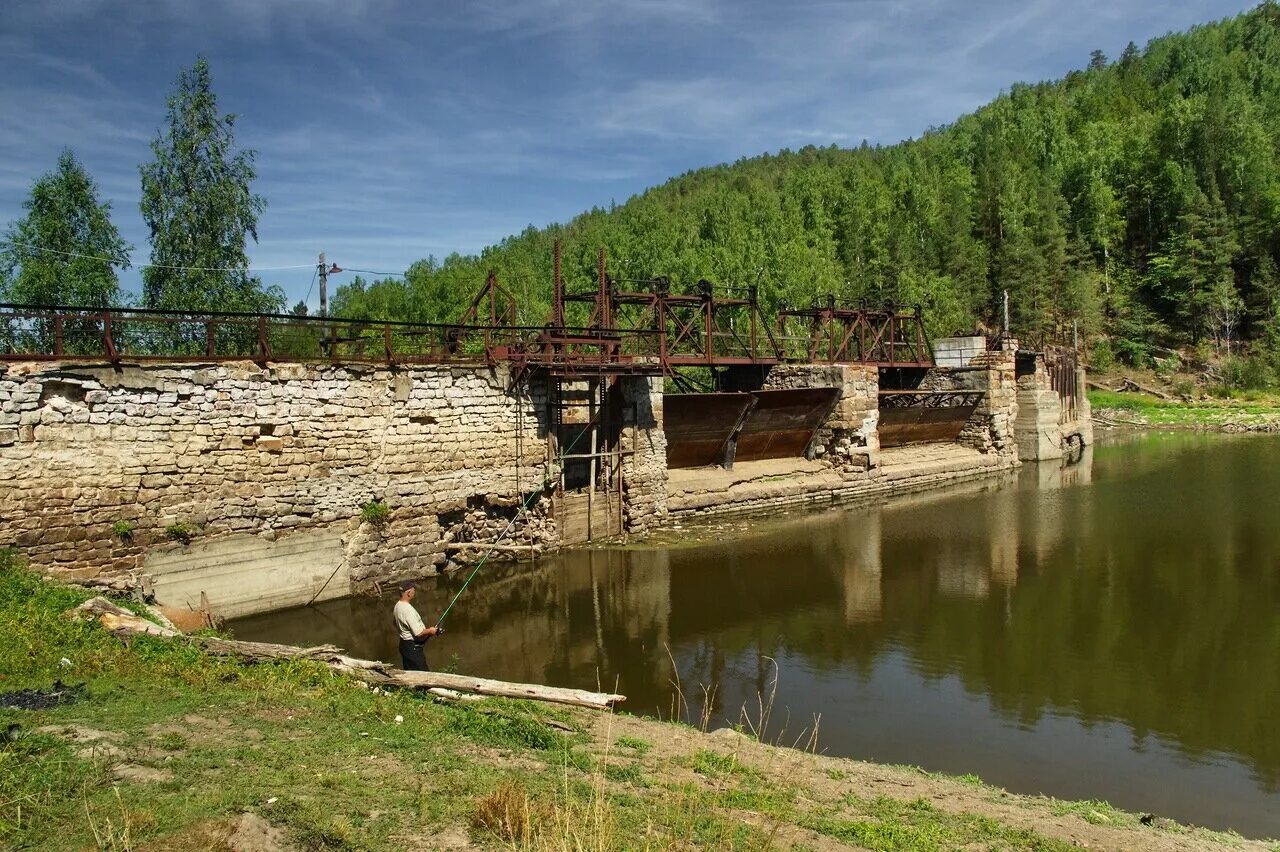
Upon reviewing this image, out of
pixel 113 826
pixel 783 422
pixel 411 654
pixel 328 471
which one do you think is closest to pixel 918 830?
pixel 113 826

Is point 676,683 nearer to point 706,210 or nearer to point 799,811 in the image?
point 799,811

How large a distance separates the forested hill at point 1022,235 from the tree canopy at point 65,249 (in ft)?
89.8

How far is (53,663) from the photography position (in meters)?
8.70

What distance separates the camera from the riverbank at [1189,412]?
1986 inches

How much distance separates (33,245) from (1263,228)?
79.2m

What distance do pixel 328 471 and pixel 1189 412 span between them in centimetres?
5626

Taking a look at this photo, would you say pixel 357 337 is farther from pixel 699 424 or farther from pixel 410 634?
pixel 699 424

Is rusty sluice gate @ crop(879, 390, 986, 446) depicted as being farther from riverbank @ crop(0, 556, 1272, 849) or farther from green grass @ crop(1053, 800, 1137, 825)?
riverbank @ crop(0, 556, 1272, 849)

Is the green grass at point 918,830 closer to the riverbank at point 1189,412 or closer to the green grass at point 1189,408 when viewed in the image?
the riverbank at point 1189,412

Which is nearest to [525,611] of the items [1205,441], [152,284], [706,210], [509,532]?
[509,532]

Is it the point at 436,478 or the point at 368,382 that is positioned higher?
the point at 368,382

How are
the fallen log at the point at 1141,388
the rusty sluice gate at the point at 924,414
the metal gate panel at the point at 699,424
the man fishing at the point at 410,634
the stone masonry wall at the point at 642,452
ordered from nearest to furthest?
the man fishing at the point at 410,634
the stone masonry wall at the point at 642,452
the metal gate panel at the point at 699,424
the rusty sluice gate at the point at 924,414
the fallen log at the point at 1141,388

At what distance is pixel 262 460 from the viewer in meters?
15.8

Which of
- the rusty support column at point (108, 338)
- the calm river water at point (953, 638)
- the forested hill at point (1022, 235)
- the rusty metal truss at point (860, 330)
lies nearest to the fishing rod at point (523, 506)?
the calm river water at point (953, 638)
